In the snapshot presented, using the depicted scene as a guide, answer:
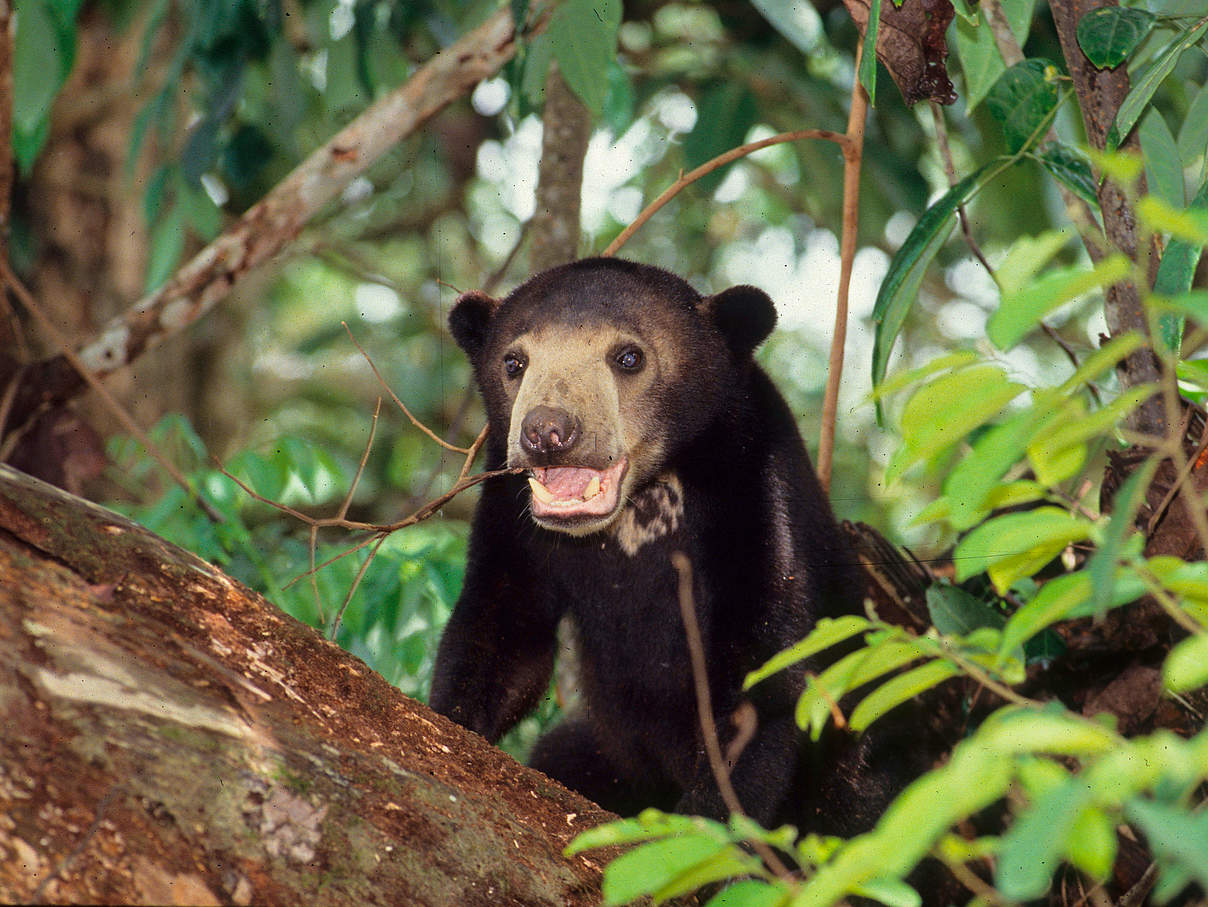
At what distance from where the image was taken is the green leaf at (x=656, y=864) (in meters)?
1.09

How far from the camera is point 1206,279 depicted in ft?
12.1

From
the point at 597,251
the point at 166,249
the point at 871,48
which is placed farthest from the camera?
the point at 597,251

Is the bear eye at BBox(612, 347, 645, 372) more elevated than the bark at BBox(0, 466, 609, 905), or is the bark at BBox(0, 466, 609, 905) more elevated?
the bear eye at BBox(612, 347, 645, 372)

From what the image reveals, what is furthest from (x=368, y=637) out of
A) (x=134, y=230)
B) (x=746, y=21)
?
(x=134, y=230)

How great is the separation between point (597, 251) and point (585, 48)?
284 cm

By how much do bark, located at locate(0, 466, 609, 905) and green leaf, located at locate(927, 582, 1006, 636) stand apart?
123 cm

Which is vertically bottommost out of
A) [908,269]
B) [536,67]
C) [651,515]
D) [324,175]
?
[651,515]

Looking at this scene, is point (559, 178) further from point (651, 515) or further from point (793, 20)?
point (651, 515)

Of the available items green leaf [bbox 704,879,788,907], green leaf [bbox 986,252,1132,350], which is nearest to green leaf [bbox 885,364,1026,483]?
green leaf [bbox 986,252,1132,350]

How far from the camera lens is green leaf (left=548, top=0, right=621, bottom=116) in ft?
11.4

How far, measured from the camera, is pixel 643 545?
3.39 meters

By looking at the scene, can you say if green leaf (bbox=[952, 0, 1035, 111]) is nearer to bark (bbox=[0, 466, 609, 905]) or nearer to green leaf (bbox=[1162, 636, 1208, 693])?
bark (bbox=[0, 466, 609, 905])

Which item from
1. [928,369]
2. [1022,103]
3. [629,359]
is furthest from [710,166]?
[928,369]

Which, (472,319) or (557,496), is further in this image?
(472,319)
